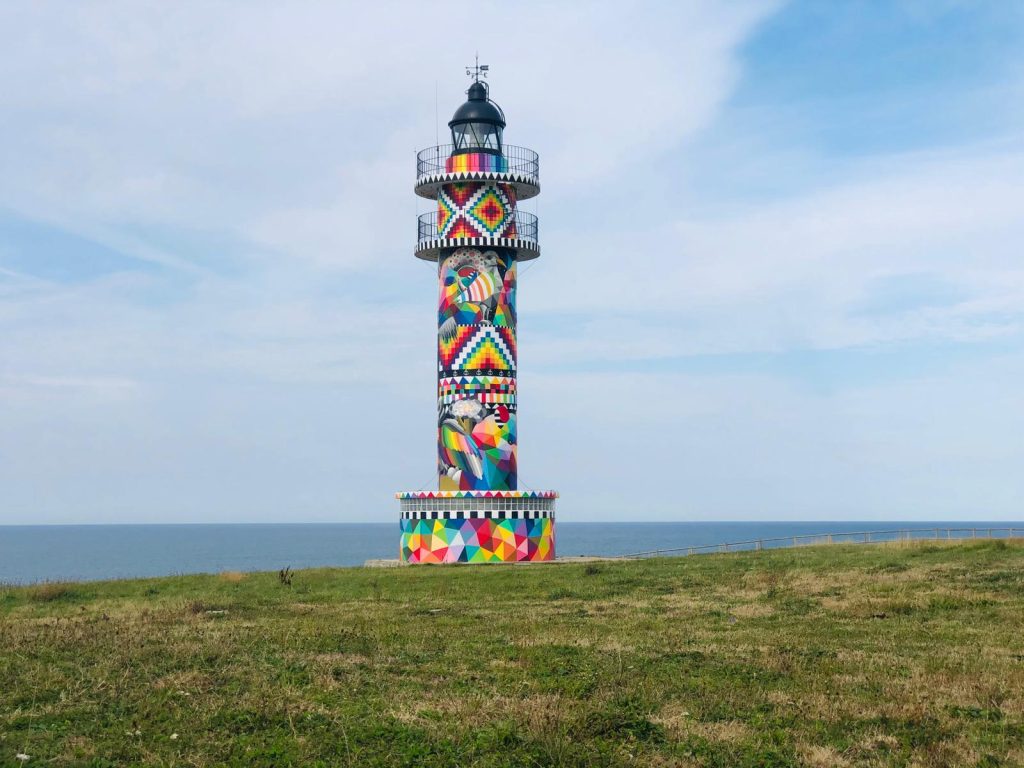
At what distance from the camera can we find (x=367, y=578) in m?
37.9

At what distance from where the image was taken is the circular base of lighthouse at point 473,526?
1881 inches

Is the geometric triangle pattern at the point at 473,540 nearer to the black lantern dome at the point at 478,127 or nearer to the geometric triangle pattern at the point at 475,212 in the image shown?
the geometric triangle pattern at the point at 475,212

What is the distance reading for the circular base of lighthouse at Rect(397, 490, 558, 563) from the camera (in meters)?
47.8

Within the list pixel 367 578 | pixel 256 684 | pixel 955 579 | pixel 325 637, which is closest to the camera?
pixel 256 684

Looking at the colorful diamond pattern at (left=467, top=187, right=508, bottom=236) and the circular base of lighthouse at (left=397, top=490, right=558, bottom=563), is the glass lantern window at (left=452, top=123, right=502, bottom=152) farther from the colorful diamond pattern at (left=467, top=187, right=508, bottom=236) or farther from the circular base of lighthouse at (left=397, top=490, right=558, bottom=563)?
the circular base of lighthouse at (left=397, top=490, right=558, bottom=563)

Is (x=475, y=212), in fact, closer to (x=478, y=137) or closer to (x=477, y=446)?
(x=478, y=137)

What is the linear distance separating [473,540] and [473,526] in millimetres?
581

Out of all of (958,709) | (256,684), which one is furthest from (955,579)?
(256,684)

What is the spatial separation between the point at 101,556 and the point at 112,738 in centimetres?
19337

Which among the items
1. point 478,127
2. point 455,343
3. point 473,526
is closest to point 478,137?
point 478,127

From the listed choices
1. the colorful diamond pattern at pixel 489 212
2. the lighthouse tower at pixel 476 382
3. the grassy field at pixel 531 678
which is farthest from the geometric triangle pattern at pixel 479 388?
the grassy field at pixel 531 678

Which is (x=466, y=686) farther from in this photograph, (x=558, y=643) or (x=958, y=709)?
(x=958, y=709)

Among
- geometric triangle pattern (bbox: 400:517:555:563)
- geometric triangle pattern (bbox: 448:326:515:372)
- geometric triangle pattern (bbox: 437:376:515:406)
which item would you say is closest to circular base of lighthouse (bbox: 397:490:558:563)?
geometric triangle pattern (bbox: 400:517:555:563)

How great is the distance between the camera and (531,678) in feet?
59.3
